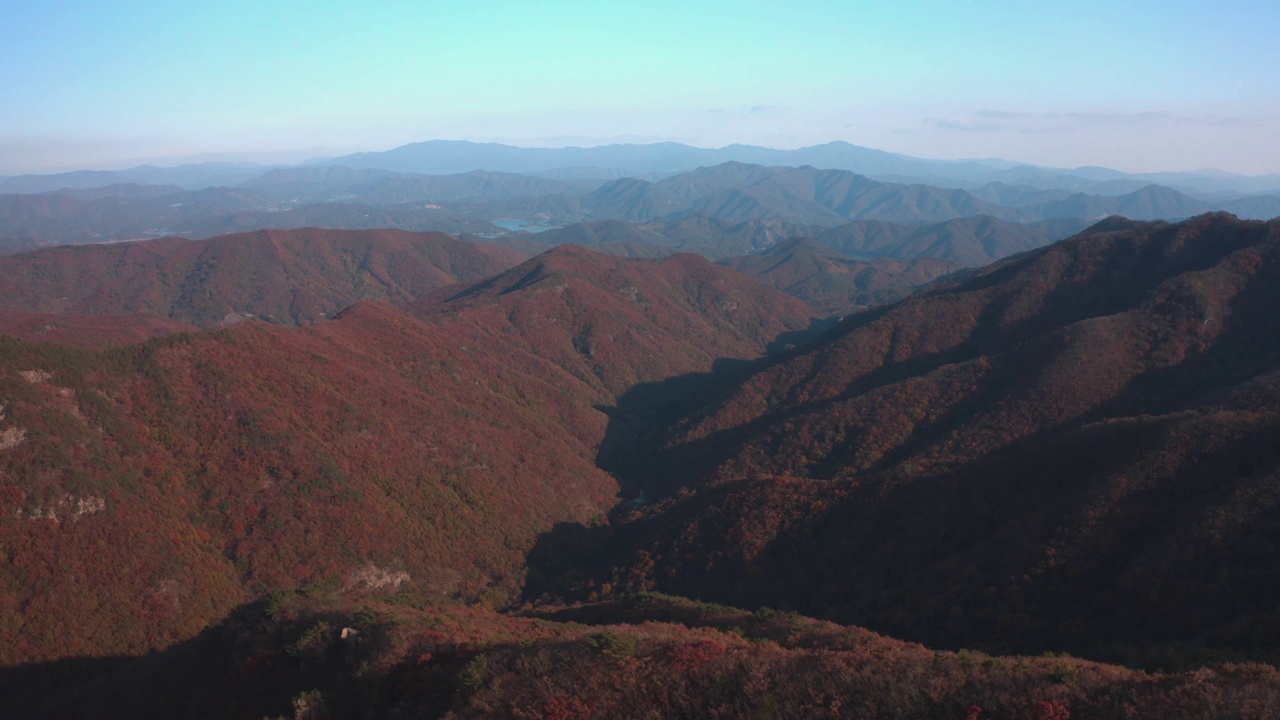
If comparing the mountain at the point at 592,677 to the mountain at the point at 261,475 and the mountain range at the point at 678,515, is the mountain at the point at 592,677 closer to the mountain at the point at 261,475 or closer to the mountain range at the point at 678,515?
the mountain range at the point at 678,515

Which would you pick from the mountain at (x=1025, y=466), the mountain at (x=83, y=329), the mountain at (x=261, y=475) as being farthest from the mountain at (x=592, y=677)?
the mountain at (x=83, y=329)

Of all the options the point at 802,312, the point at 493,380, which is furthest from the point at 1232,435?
the point at 802,312

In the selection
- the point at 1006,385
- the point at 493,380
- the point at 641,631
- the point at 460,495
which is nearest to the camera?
the point at 641,631

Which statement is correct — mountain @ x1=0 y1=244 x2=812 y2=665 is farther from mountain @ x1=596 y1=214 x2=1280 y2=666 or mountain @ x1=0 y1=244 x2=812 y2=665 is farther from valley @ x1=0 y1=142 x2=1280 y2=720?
mountain @ x1=596 y1=214 x2=1280 y2=666

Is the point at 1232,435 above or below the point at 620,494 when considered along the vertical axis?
above

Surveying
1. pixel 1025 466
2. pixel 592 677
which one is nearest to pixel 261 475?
pixel 592 677

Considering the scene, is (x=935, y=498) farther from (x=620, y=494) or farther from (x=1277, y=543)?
(x=620, y=494)

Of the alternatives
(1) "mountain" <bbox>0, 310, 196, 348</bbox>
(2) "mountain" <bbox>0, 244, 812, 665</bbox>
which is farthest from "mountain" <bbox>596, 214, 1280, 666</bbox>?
(1) "mountain" <bbox>0, 310, 196, 348</bbox>

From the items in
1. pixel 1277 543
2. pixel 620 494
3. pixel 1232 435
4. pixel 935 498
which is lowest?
pixel 620 494

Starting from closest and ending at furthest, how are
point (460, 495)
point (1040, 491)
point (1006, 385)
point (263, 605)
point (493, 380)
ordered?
point (263, 605) → point (1040, 491) → point (460, 495) → point (1006, 385) → point (493, 380)
